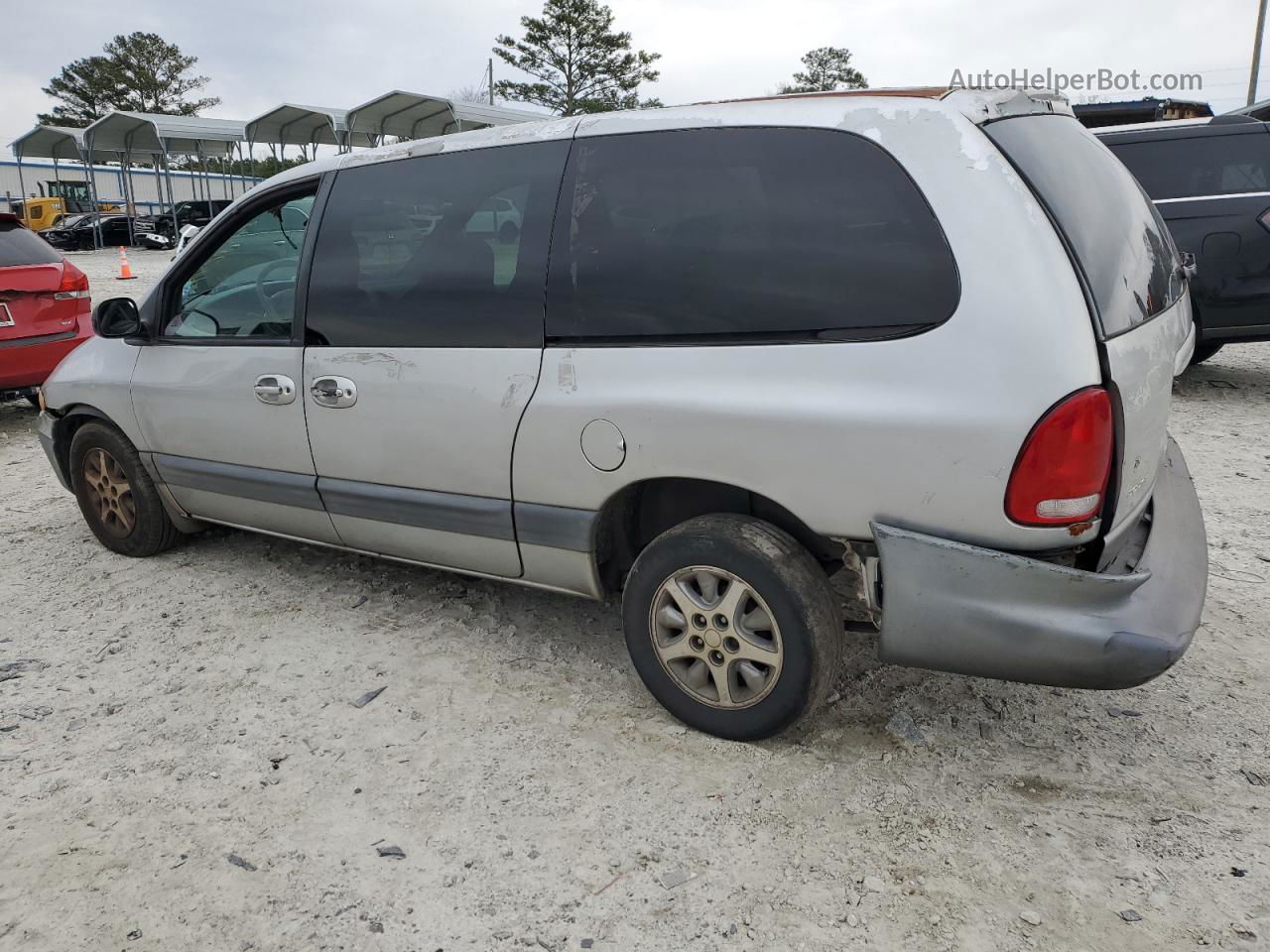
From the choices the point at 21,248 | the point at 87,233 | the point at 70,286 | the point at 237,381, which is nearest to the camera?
the point at 237,381

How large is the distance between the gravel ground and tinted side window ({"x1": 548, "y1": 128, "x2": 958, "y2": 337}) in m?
1.24

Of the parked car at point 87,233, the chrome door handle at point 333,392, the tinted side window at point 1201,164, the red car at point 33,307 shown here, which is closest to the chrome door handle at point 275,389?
the chrome door handle at point 333,392

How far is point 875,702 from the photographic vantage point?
2.92m

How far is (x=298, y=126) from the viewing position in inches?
1105

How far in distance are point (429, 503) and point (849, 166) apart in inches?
67.6

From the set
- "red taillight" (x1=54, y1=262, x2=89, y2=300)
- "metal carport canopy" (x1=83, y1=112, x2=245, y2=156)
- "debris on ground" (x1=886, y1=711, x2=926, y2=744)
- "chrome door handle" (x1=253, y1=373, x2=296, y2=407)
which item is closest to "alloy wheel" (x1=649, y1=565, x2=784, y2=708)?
"debris on ground" (x1=886, y1=711, x2=926, y2=744)

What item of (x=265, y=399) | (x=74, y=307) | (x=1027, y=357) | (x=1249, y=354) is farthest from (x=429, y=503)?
(x=1249, y=354)

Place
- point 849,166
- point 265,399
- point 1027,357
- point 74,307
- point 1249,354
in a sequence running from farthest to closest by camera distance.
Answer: point 1249,354 → point 74,307 → point 265,399 → point 849,166 → point 1027,357

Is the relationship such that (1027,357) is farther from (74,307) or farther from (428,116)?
(428,116)

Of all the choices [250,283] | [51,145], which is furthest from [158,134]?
[250,283]

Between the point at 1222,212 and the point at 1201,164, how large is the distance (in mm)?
427

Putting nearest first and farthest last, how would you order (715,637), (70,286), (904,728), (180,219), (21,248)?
(715,637)
(904,728)
(21,248)
(70,286)
(180,219)

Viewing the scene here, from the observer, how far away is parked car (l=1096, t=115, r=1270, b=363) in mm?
6453

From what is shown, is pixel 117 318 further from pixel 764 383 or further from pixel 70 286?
pixel 70 286
